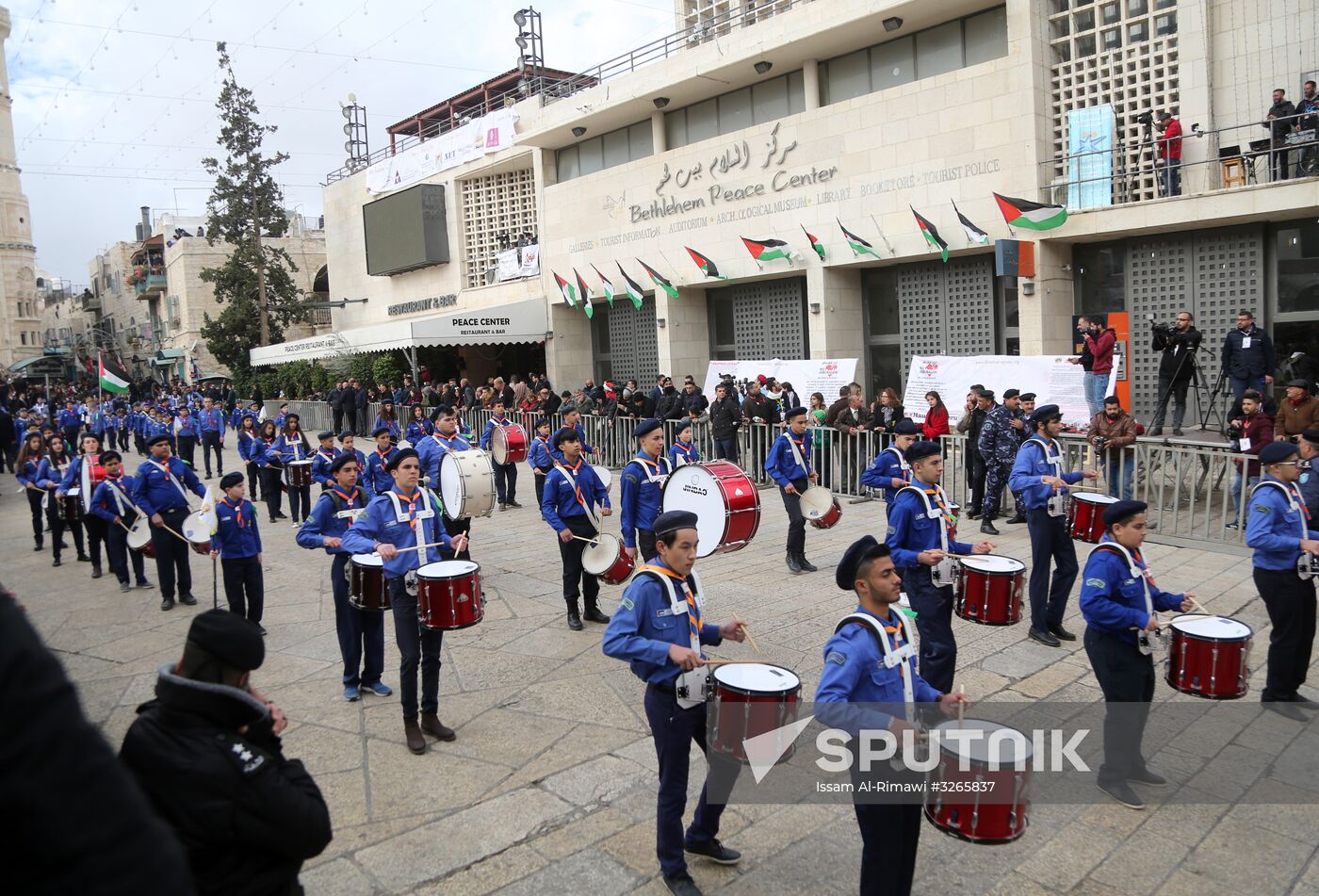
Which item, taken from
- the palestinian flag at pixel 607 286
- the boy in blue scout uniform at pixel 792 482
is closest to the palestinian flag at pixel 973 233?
the boy in blue scout uniform at pixel 792 482

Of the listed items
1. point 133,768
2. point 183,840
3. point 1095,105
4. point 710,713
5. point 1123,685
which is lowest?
point 1123,685

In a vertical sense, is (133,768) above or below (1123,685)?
above

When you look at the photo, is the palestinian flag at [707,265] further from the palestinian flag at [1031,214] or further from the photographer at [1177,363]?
the photographer at [1177,363]

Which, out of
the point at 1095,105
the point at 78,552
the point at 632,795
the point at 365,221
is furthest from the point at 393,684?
the point at 365,221

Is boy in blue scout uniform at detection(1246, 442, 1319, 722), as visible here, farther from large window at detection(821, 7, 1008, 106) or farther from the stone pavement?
large window at detection(821, 7, 1008, 106)

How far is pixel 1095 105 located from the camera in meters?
16.8

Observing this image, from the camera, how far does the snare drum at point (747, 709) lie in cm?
412

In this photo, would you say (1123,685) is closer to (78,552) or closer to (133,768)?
(133,768)

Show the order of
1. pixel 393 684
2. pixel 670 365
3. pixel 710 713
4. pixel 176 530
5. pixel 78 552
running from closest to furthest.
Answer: pixel 710 713 → pixel 393 684 → pixel 176 530 → pixel 78 552 → pixel 670 365

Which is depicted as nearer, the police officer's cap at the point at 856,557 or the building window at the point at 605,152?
the police officer's cap at the point at 856,557

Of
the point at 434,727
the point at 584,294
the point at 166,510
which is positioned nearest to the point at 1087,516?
the point at 434,727

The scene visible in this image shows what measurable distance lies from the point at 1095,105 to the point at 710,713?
1664cm

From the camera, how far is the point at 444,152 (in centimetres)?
3119

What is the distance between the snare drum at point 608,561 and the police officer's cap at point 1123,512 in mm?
4336
